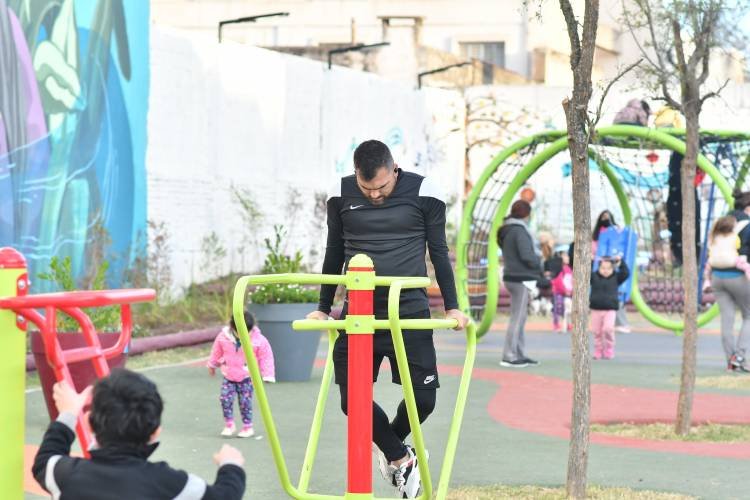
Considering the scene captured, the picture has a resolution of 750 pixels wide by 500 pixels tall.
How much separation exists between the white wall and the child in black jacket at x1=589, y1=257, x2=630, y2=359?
543 centimetres

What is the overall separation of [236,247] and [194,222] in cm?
142

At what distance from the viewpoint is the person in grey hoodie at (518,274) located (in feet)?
50.9

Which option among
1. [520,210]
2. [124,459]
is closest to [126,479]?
[124,459]

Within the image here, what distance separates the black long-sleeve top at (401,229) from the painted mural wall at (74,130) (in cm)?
1020

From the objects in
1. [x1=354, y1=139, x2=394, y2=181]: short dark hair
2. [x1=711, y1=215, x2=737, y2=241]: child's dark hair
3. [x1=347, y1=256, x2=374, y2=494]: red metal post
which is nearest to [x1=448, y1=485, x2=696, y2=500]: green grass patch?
[x1=354, y1=139, x2=394, y2=181]: short dark hair

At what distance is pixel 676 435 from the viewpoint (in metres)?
10.3

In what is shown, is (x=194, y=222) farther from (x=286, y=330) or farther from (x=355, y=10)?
(x=355, y=10)

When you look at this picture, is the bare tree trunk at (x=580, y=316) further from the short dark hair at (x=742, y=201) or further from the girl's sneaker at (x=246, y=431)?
the short dark hair at (x=742, y=201)

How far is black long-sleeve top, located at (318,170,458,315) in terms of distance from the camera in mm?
7059

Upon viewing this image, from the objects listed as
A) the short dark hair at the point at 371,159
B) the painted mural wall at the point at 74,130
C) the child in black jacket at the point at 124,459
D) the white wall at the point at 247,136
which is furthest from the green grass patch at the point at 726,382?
the child in black jacket at the point at 124,459

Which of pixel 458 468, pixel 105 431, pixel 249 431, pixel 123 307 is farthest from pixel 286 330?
pixel 105 431

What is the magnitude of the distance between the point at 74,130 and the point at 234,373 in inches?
349

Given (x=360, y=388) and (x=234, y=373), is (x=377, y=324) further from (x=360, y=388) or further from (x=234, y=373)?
(x=234, y=373)

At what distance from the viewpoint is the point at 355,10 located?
47.2 meters
